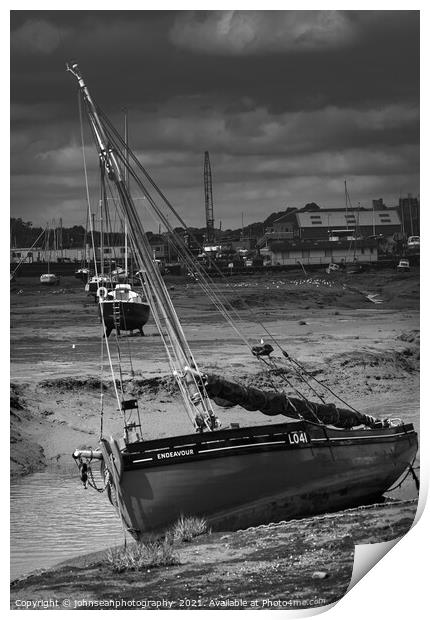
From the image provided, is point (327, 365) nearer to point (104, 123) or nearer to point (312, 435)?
point (312, 435)

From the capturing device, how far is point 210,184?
291 inches

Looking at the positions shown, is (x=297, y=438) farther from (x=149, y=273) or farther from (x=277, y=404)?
(x=149, y=273)

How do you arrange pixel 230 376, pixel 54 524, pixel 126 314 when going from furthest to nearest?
pixel 230 376
pixel 126 314
pixel 54 524

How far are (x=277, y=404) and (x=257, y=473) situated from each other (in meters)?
0.62

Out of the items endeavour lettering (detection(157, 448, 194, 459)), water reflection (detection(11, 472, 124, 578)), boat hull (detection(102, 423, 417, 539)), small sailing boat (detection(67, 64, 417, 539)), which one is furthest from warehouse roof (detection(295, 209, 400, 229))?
water reflection (detection(11, 472, 124, 578))

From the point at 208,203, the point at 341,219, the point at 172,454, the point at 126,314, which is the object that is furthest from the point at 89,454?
the point at 341,219

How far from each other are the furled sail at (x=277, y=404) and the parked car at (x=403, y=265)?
3.10 ft

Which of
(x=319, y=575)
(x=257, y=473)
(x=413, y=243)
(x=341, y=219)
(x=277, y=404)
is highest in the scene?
(x=341, y=219)

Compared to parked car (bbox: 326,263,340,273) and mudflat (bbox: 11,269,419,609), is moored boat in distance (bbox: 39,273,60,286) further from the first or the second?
parked car (bbox: 326,263,340,273)

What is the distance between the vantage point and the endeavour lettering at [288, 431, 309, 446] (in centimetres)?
717

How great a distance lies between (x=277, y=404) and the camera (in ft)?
24.8

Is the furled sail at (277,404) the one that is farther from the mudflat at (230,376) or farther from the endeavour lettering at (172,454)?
the endeavour lettering at (172,454)
